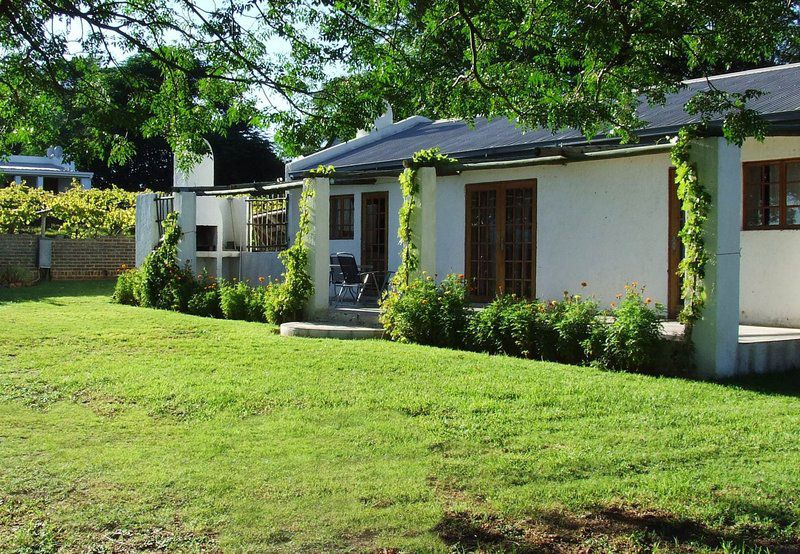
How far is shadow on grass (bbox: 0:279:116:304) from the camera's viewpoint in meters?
18.7

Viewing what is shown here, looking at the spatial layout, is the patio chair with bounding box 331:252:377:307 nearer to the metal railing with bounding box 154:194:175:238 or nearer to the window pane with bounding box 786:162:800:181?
the metal railing with bounding box 154:194:175:238

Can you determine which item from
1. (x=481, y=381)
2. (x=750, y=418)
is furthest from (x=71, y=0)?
(x=750, y=418)

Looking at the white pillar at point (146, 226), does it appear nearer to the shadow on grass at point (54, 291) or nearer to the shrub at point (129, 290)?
the shrub at point (129, 290)

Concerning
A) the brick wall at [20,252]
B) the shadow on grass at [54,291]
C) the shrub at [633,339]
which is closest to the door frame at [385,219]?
the shadow on grass at [54,291]

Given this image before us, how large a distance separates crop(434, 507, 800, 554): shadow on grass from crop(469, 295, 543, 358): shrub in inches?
229

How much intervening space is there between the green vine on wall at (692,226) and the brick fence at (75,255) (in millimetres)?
18472

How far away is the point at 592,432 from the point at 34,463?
4.28 metres

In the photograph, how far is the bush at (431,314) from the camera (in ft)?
39.2

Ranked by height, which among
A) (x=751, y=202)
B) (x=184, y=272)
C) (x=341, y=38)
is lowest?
(x=184, y=272)

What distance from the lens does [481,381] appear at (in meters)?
9.16

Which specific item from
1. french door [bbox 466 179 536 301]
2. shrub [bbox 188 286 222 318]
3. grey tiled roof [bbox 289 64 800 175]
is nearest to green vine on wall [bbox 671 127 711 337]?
grey tiled roof [bbox 289 64 800 175]

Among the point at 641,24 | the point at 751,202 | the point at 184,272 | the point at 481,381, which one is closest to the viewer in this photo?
the point at 641,24

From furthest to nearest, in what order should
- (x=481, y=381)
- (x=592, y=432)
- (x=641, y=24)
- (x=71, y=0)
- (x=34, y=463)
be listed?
(x=481, y=381), (x=641, y=24), (x=71, y=0), (x=592, y=432), (x=34, y=463)

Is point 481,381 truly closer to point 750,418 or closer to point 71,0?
point 750,418
